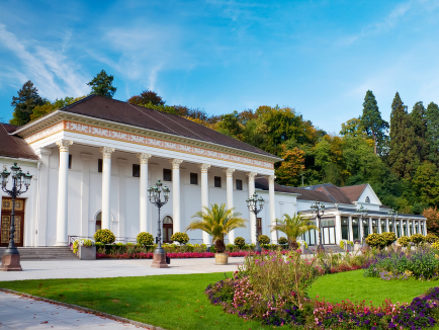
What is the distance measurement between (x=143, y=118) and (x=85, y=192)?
8.31 meters

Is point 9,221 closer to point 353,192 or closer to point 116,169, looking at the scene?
point 116,169

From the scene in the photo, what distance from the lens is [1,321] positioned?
880cm

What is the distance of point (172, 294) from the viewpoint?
12516mm

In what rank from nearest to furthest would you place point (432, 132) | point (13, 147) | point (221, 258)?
1. point (221, 258)
2. point (13, 147)
3. point (432, 132)

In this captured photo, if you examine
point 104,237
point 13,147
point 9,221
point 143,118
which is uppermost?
point 143,118

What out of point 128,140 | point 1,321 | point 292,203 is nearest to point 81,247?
point 128,140

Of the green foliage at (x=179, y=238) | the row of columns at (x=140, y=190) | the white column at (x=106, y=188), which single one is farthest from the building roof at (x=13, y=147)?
the green foliage at (x=179, y=238)

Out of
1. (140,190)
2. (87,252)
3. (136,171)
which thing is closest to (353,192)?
(136,171)

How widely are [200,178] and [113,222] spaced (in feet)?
36.6

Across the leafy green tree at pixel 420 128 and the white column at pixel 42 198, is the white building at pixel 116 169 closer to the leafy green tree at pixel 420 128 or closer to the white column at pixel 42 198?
the white column at pixel 42 198

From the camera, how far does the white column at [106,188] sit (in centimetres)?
3275

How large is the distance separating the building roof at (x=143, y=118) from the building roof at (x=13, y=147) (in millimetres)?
4864

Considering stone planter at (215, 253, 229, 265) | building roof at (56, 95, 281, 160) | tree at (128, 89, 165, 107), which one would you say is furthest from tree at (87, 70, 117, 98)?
stone planter at (215, 253, 229, 265)

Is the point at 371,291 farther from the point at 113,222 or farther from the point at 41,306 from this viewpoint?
the point at 113,222
